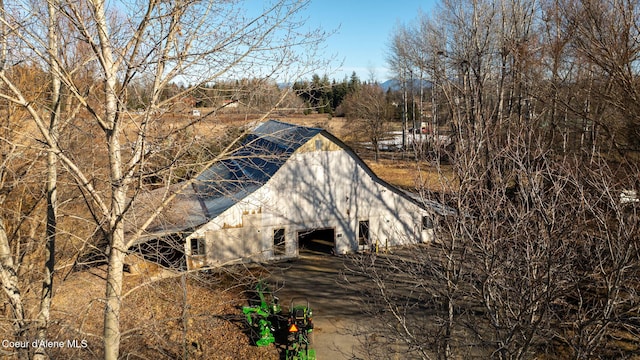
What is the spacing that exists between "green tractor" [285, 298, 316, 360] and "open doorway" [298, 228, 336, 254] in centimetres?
638

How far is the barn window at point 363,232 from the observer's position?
661 inches

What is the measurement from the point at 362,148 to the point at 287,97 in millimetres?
36475

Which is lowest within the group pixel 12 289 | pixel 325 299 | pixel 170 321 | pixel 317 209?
pixel 325 299

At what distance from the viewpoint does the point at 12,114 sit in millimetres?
7680

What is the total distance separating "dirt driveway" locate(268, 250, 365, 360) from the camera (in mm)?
9812

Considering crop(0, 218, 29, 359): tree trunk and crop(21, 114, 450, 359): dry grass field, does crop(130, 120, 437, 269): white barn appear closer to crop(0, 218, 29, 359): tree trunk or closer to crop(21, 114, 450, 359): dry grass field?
crop(21, 114, 450, 359): dry grass field

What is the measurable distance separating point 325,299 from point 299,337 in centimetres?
314

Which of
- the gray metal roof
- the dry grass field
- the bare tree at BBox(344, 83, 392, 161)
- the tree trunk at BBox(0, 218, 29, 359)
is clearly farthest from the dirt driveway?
the bare tree at BBox(344, 83, 392, 161)

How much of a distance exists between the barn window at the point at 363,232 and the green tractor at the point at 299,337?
726 cm

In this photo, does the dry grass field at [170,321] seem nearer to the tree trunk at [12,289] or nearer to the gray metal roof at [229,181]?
the tree trunk at [12,289]

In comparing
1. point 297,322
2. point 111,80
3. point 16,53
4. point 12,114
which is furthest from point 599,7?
point 12,114

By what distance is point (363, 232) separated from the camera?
16969 millimetres

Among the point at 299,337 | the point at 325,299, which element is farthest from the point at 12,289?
the point at 325,299

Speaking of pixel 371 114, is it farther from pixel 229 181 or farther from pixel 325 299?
pixel 229 181
